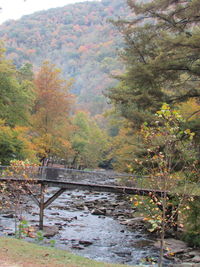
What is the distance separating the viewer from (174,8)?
1662 centimetres

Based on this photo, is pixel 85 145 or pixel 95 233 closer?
pixel 95 233

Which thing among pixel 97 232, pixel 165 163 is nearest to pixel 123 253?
pixel 97 232

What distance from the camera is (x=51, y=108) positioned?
34438 millimetres

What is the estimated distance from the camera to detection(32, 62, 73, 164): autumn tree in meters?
34.0

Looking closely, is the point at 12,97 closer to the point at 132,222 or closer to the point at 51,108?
the point at 51,108

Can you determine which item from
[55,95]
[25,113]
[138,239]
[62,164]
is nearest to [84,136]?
[62,164]

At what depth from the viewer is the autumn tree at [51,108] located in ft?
112

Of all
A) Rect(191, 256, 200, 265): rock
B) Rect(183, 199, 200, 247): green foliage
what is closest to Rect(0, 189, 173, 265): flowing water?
Rect(191, 256, 200, 265): rock

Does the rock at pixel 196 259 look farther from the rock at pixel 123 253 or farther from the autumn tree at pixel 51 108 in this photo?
the autumn tree at pixel 51 108

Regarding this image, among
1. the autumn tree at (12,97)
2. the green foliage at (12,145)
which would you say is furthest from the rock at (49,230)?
the autumn tree at (12,97)

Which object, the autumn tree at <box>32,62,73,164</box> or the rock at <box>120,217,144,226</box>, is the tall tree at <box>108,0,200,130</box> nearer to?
the rock at <box>120,217,144,226</box>

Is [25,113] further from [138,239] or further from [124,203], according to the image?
[138,239]

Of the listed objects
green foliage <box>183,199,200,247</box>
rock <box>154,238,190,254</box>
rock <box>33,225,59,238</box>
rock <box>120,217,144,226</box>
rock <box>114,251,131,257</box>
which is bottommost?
rock <box>114,251,131,257</box>

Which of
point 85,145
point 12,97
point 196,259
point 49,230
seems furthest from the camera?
point 85,145
